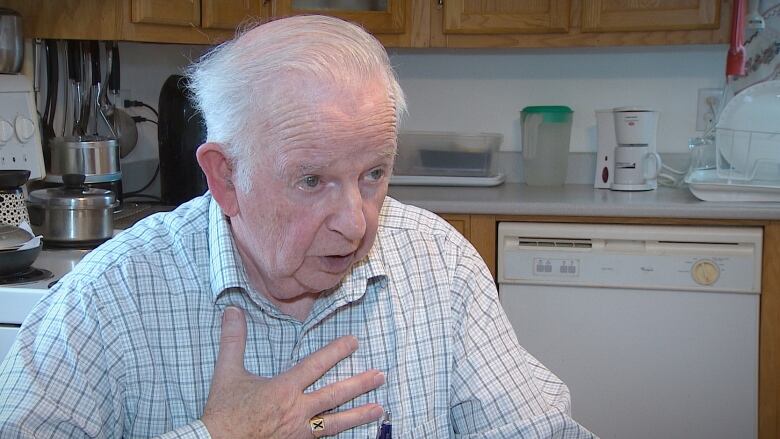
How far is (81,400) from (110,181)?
151 centimetres

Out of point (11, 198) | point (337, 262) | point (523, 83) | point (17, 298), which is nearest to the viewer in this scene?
point (337, 262)

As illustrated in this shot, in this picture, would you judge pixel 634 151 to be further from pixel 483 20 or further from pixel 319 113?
pixel 319 113

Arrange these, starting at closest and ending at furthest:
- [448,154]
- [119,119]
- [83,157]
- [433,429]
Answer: [433,429]
[83,157]
[119,119]
[448,154]

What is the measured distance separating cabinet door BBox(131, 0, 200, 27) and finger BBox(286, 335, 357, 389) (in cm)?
163

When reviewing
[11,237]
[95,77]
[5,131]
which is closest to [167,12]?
[95,77]

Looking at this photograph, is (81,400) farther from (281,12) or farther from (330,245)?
(281,12)

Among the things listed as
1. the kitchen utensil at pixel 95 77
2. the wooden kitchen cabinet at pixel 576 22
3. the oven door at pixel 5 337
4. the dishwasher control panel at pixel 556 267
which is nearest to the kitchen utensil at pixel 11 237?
the oven door at pixel 5 337

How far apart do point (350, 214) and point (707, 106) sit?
234cm

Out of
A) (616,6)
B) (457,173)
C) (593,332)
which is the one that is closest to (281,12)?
(457,173)

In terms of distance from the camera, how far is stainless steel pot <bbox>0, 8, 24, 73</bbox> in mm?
2297

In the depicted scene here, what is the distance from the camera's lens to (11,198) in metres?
1.99

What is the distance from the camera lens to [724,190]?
8.50 ft

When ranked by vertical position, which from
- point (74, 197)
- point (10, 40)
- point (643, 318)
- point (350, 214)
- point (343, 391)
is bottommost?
point (643, 318)

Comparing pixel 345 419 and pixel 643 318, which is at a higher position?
pixel 345 419
